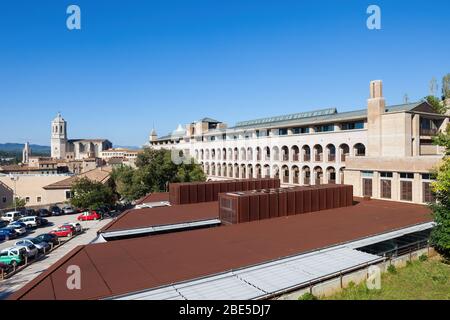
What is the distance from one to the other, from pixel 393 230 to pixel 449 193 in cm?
374

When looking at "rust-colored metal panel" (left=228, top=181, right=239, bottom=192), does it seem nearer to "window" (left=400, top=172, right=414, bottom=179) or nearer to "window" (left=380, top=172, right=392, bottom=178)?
"window" (left=380, top=172, right=392, bottom=178)

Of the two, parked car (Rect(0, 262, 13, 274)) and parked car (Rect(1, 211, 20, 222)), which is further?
parked car (Rect(1, 211, 20, 222))

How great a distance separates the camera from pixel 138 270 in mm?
12594

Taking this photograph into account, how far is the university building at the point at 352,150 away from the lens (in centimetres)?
Result: 2964

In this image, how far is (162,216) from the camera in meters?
23.4

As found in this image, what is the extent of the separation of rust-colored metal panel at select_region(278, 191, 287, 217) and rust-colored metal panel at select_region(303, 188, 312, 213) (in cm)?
199

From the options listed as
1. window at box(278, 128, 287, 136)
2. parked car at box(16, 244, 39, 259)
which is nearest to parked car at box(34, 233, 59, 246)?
parked car at box(16, 244, 39, 259)

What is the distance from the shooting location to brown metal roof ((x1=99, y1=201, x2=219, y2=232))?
2044 cm

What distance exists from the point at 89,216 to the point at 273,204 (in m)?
31.0

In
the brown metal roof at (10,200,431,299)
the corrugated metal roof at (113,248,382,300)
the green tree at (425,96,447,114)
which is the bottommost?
the corrugated metal roof at (113,248,382,300)

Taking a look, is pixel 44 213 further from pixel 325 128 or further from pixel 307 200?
pixel 325 128

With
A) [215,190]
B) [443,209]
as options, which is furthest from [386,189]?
[215,190]

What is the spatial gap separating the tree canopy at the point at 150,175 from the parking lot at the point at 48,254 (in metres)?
5.80
